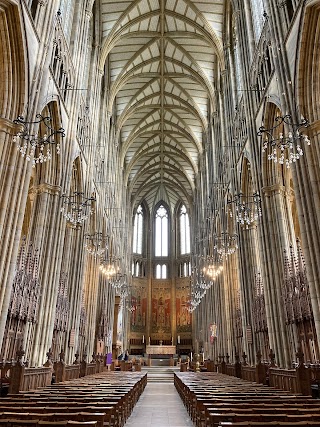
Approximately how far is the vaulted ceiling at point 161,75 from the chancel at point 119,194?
153 mm

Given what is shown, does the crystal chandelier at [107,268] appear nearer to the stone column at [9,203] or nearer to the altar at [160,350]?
the stone column at [9,203]

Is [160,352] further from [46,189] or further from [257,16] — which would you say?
[257,16]

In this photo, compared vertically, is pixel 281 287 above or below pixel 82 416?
above

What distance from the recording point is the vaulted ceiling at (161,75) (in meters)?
26.8

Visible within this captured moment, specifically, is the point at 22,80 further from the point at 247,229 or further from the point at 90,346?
the point at 90,346

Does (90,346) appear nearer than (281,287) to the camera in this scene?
No

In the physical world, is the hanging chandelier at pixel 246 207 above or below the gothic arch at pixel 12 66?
below

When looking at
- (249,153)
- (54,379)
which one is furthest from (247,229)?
(54,379)

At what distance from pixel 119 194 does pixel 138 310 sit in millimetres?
17987

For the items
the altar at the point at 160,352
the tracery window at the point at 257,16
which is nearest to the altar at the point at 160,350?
the altar at the point at 160,352

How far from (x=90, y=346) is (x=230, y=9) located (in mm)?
24995

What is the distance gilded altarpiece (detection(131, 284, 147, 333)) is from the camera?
47531 millimetres

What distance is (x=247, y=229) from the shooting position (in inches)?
816

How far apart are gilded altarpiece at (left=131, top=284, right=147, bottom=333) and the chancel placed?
870 centimetres
